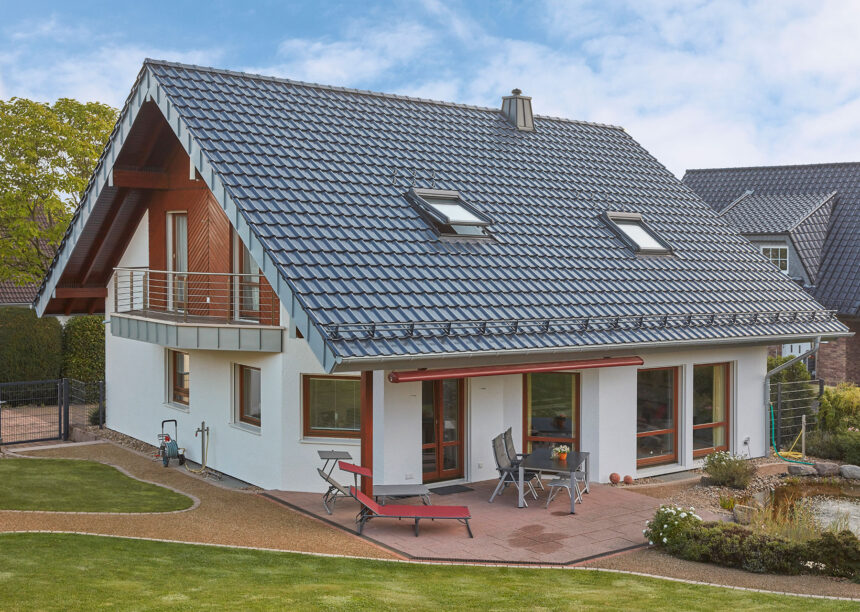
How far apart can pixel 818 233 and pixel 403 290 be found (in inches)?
797

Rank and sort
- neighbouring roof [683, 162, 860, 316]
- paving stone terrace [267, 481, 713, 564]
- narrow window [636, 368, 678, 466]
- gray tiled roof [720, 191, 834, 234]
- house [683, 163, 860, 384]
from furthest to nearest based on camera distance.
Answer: gray tiled roof [720, 191, 834, 234], neighbouring roof [683, 162, 860, 316], house [683, 163, 860, 384], narrow window [636, 368, 678, 466], paving stone terrace [267, 481, 713, 564]

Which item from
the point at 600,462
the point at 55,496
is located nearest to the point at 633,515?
the point at 600,462

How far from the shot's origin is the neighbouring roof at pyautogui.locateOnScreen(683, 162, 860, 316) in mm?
27891

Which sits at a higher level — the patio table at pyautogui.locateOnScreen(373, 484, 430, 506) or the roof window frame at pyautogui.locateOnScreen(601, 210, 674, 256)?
the roof window frame at pyautogui.locateOnScreen(601, 210, 674, 256)

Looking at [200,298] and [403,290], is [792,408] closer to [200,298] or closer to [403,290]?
[403,290]

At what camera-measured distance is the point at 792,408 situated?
18875 mm

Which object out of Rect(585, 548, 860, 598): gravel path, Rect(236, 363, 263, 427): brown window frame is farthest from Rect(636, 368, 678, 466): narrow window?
Rect(236, 363, 263, 427): brown window frame

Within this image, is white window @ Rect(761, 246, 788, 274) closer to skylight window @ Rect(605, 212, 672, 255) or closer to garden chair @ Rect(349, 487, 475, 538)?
skylight window @ Rect(605, 212, 672, 255)

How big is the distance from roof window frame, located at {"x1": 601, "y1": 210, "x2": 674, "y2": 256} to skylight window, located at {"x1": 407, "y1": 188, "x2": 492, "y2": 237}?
2.91 metres

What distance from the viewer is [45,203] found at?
26797 millimetres

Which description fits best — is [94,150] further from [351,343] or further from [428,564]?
[428,564]

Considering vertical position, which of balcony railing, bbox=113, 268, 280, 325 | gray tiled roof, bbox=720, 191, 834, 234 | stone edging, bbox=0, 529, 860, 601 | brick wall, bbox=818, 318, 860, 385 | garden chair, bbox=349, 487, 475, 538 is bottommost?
stone edging, bbox=0, 529, 860, 601

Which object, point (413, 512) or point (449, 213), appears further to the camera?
point (449, 213)

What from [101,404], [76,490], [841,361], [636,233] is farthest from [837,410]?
[101,404]
